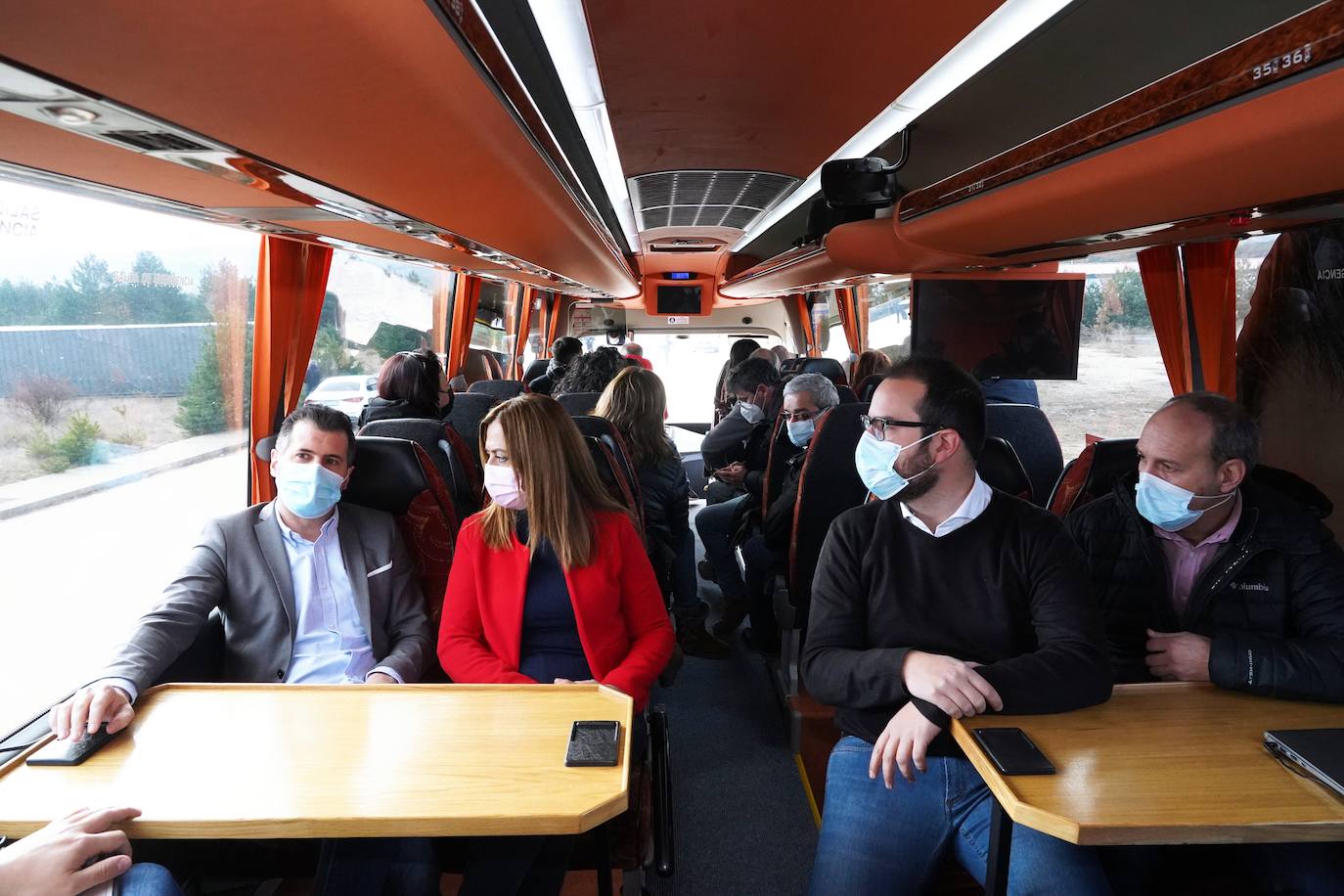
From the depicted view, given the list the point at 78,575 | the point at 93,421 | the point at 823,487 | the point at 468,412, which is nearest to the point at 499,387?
the point at 468,412

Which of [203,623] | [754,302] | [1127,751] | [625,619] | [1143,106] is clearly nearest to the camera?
[1127,751]

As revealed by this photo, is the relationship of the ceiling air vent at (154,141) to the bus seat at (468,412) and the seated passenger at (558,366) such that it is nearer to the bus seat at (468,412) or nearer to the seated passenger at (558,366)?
the bus seat at (468,412)

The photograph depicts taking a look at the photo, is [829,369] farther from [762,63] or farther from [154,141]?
[154,141]

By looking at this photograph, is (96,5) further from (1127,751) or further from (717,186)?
(717,186)

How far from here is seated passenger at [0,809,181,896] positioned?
1.30 meters

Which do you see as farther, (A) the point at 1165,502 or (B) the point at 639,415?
(B) the point at 639,415

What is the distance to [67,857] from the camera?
1332 mm

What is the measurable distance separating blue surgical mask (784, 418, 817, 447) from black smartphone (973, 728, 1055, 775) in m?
2.62

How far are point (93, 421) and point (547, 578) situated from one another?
5.94 ft

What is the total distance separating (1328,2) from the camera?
132 centimetres

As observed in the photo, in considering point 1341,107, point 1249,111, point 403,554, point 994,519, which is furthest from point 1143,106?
point 403,554

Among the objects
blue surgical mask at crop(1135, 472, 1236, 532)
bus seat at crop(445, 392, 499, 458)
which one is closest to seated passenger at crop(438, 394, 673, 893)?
blue surgical mask at crop(1135, 472, 1236, 532)

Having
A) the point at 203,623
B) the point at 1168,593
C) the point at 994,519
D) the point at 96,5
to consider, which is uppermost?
the point at 96,5

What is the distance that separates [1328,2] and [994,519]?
1250 millimetres
